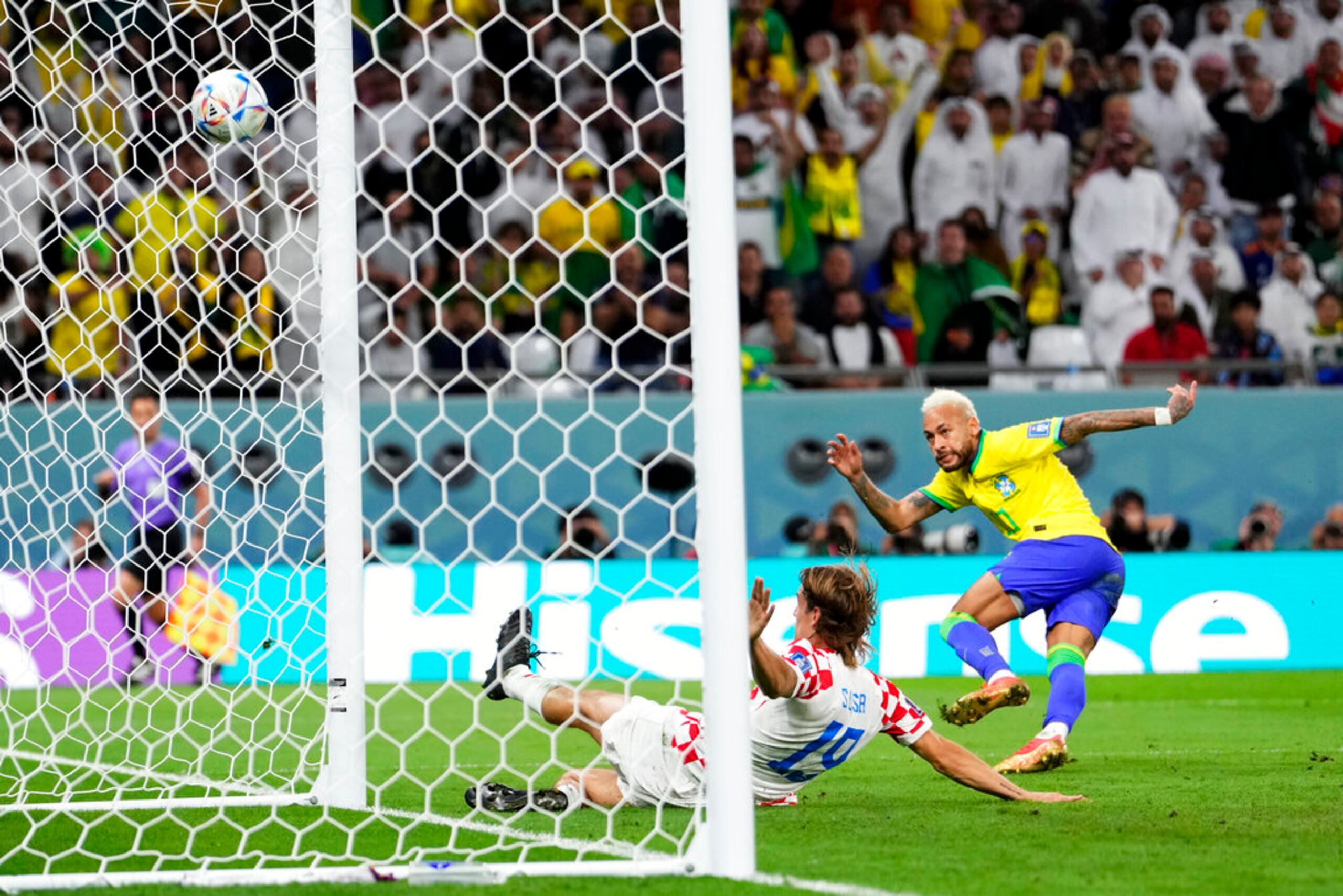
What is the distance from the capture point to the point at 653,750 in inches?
212

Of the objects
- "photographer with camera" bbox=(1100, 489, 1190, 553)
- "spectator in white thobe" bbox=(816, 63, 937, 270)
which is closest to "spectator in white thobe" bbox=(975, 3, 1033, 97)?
"spectator in white thobe" bbox=(816, 63, 937, 270)

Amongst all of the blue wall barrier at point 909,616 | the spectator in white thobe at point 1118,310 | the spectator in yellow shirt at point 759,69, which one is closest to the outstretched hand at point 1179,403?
the blue wall barrier at point 909,616

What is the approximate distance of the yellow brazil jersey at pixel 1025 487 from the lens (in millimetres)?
7168

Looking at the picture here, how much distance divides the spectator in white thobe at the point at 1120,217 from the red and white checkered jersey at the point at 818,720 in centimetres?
874

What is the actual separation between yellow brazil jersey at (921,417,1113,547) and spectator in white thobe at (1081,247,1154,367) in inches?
252

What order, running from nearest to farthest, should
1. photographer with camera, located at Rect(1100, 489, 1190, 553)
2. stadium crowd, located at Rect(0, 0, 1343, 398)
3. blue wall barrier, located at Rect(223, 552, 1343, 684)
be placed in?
blue wall barrier, located at Rect(223, 552, 1343, 684)
stadium crowd, located at Rect(0, 0, 1343, 398)
photographer with camera, located at Rect(1100, 489, 1190, 553)

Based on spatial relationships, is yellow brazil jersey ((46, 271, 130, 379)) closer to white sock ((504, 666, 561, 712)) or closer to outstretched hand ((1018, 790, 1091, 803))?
white sock ((504, 666, 561, 712))

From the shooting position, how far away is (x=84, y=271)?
7.57 metres

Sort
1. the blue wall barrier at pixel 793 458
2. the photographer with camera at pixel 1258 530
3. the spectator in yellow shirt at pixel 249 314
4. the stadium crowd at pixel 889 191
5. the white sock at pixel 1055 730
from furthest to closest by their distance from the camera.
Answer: the photographer with camera at pixel 1258 530
the stadium crowd at pixel 889 191
the blue wall barrier at pixel 793 458
the spectator in yellow shirt at pixel 249 314
the white sock at pixel 1055 730

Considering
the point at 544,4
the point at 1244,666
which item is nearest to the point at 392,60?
the point at 544,4

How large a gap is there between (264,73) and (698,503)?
4215 millimetres

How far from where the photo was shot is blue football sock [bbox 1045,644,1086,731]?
21.5ft

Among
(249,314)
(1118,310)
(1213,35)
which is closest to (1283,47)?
(1213,35)

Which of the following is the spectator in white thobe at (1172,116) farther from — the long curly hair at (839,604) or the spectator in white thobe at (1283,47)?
the long curly hair at (839,604)
